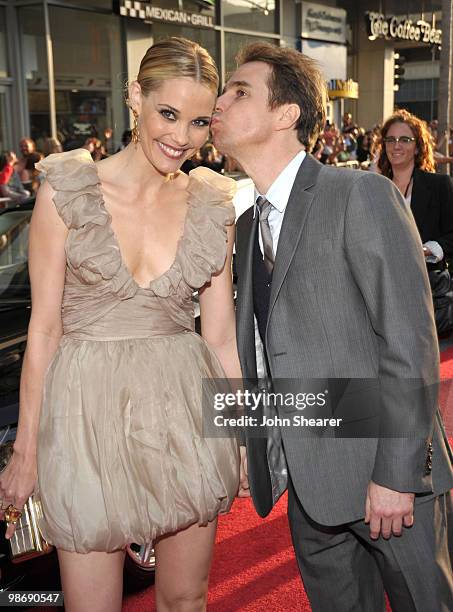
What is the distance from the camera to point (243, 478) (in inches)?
103

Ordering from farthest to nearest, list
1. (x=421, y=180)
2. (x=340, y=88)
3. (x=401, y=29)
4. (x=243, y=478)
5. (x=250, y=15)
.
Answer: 1. (x=401, y=29)
2. (x=340, y=88)
3. (x=250, y=15)
4. (x=421, y=180)
5. (x=243, y=478)

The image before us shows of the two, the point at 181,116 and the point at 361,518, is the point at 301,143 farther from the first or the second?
the point at 361,518

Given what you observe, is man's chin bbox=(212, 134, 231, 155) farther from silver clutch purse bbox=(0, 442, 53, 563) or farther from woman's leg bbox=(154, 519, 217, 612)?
silver clutch purse bbox=(0, 442, 53, 563)

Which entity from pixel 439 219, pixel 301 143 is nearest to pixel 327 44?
pixel 439 219

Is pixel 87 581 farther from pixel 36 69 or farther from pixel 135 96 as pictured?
pixel 36 69

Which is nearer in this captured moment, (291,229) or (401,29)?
(291,229)

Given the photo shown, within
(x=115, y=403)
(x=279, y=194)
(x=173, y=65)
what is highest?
(x=173, y=65)

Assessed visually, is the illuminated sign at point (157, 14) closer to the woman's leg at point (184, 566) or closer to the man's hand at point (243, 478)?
the man's hand at point (243, 478)

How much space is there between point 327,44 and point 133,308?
949 inches

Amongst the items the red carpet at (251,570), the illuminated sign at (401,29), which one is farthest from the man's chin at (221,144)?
the illuminated sign at (401,29)

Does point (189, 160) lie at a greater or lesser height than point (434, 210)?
greater

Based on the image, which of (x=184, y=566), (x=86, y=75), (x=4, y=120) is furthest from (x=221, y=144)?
(x=86, y=75)

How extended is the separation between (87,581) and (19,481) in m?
0.35

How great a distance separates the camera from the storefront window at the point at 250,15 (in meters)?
19.5
